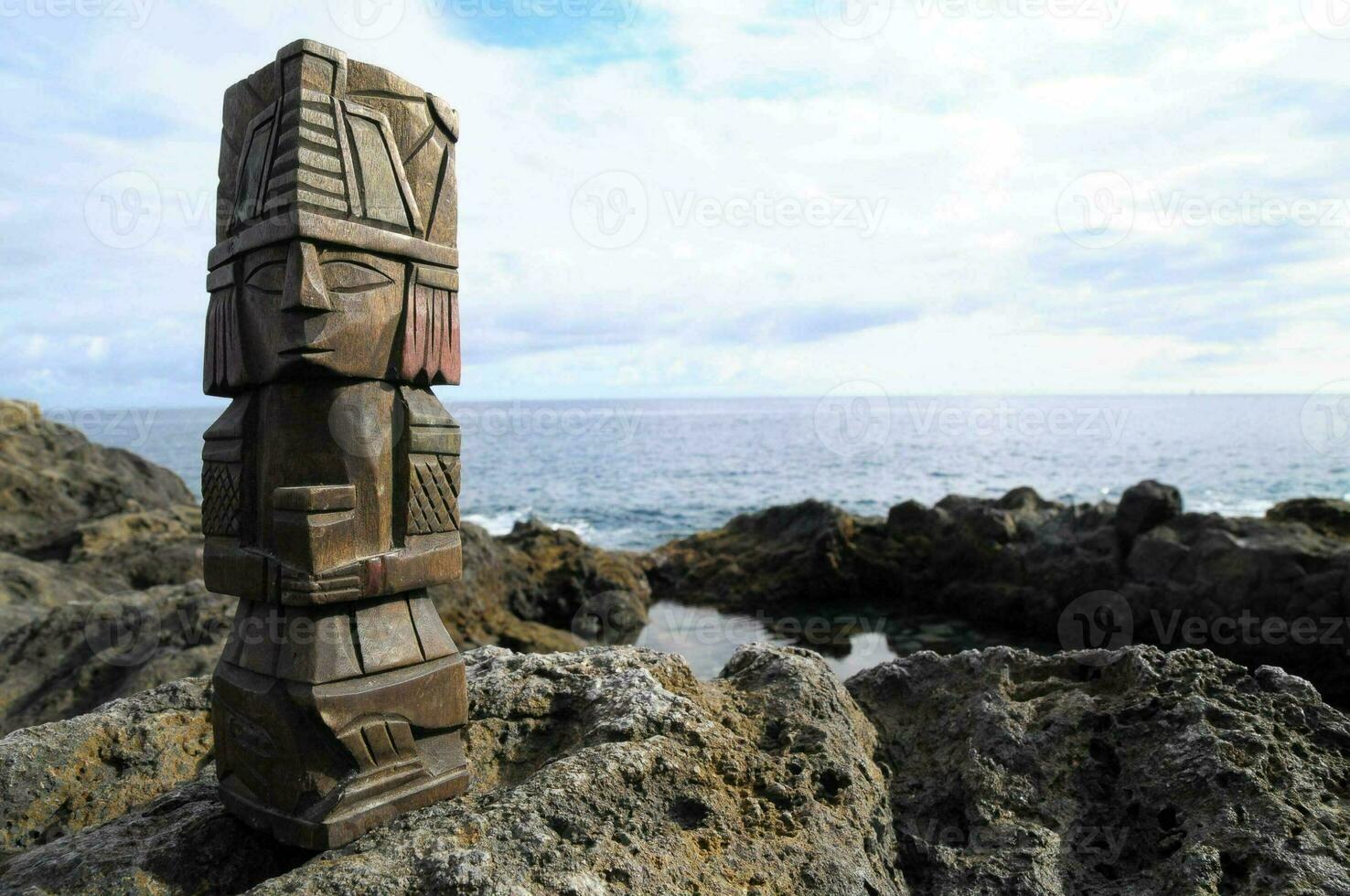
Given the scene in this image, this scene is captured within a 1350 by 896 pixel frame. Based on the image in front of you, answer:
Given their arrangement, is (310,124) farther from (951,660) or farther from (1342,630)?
(1342,630)

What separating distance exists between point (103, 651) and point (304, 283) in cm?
495

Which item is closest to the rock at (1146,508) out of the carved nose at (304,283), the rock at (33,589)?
the carved nose at (304,283)

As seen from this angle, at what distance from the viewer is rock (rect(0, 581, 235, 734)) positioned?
6117 millimetres

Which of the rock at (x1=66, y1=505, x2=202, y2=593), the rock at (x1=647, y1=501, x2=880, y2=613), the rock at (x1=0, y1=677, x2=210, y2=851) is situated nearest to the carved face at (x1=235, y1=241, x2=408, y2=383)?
the rock at (x1=0, y1=677, x2=210, y2=851)

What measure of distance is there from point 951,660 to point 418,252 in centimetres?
329

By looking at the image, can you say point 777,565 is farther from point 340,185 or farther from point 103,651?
point 340,185

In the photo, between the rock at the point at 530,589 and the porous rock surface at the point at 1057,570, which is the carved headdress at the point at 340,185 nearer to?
the rock at the point at 530,589

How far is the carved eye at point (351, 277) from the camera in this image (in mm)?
3242

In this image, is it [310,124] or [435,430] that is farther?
[435,430]

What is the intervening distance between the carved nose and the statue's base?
184 centimetres

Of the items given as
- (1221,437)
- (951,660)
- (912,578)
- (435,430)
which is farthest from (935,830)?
(1221,437)

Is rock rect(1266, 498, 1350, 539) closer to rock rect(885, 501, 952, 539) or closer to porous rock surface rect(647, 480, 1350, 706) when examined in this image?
porous rock surface rect(647, 480, 1350, 706)

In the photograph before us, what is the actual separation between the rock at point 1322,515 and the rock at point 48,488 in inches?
726

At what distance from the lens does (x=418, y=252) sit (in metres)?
3.47
